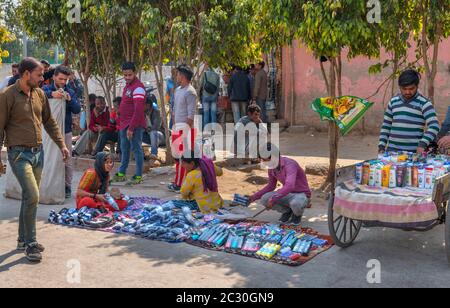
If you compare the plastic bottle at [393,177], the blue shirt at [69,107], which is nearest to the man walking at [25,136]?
the blue shirt at [69,107]

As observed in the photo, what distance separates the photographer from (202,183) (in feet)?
23.0

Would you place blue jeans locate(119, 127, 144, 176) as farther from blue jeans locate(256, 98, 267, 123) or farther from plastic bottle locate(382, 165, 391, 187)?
blue jeans locate(256, 98, 267, 123)

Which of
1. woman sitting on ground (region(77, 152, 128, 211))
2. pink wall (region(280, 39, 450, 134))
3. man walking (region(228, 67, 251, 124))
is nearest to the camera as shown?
woman sitting on ground (region(77, 152, 128, 211))

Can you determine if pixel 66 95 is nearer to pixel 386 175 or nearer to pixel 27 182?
pixel 27 182

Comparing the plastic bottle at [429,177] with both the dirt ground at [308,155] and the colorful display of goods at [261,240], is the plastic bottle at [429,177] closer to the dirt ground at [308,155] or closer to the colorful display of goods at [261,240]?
the colorful display of goods at [261,240]

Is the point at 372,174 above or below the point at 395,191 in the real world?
above

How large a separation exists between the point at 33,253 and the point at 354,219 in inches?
113

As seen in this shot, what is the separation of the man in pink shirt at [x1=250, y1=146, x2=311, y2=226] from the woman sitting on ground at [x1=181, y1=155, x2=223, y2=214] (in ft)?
2.28

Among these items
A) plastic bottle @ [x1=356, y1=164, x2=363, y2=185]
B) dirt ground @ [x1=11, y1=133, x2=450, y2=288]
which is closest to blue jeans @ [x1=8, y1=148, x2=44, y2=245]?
dirt ground @ [x1=11, y1=133, x2=450, y2=288]

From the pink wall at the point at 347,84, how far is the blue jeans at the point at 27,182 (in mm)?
8188

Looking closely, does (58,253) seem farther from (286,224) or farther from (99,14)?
(99,14)

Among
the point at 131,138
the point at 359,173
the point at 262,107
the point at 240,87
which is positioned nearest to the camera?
the point at 359,173

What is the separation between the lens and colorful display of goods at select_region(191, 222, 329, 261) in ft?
18.3

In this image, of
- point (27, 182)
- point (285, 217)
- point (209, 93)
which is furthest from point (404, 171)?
point (209, 93)
